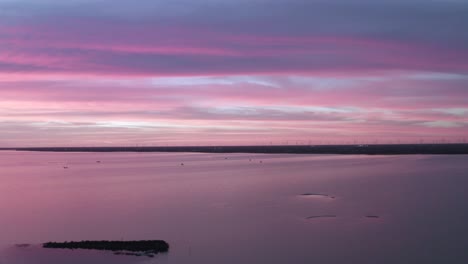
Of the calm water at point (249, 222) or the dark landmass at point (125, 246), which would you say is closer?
the dark landmass at point (125, 246)

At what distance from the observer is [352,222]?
2366cm

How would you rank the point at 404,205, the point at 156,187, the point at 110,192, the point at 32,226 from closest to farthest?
the point at 32,226 → the point at 404,205 → the point at 110,192 → the point at 156,187

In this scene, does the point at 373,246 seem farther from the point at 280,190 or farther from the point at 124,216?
the point at 280,190

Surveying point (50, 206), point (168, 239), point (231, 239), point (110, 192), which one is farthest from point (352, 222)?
point (110, 192)

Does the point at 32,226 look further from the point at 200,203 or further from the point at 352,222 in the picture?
the point at 352,222

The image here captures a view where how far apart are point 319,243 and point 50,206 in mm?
16953

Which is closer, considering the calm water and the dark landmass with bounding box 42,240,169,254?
the dark landmass with bounding box 42,240,169,254

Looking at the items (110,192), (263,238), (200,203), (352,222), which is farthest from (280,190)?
(263,238)

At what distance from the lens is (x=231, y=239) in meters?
20.5

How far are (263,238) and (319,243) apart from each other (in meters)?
2.26

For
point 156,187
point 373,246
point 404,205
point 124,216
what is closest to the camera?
point 373,246

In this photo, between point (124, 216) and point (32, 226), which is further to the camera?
point (124, 216)

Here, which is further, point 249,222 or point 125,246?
point 249,222

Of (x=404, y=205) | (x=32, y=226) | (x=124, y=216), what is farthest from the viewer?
(x=404, y=205)
